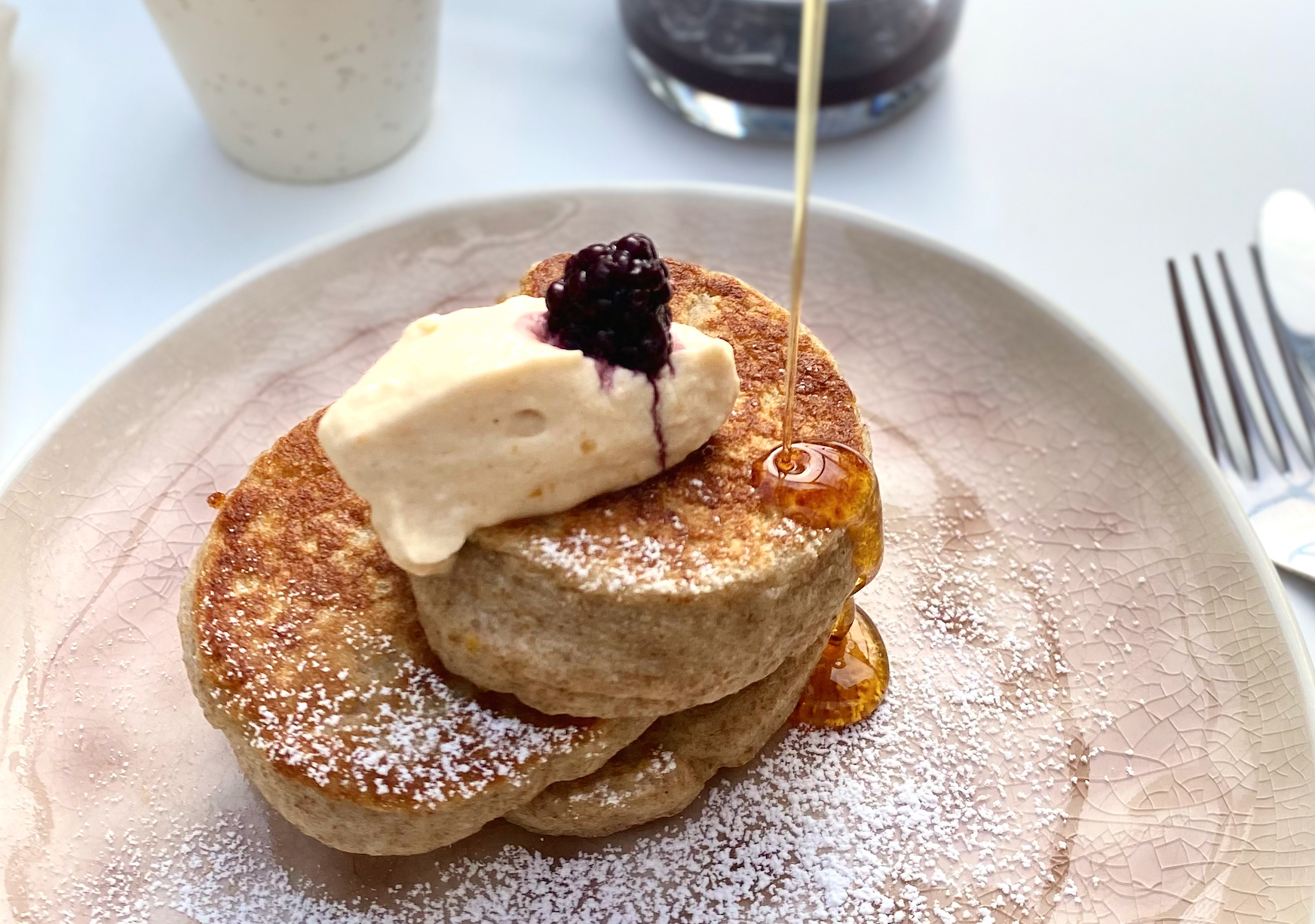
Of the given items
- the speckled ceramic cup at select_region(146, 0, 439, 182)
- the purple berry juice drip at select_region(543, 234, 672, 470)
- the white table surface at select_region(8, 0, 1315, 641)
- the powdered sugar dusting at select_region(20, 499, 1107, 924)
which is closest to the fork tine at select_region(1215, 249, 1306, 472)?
the white table surface at select_region(8, 0, 1315, 641)

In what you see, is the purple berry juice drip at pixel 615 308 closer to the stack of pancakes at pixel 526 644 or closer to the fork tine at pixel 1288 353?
the stack of pancakes at pixel 526 644

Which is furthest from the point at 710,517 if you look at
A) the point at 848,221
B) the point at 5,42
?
the point at 5,42

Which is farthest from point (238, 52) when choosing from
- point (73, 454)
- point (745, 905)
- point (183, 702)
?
point (745, 905)

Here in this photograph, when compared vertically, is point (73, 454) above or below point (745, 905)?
above

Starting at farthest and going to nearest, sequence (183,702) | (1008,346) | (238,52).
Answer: (238,52)
(1008,346)
(183,702)

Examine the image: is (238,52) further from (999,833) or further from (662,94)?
(999,833)

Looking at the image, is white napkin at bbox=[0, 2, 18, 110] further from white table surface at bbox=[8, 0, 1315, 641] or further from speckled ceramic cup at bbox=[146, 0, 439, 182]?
speckled ceramic cup at bbox=[146, 0, 439, 182]

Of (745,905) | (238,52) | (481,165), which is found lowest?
(745,905)

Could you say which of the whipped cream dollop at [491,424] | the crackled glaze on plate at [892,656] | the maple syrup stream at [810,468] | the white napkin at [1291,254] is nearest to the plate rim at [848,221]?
the crackled glaze on plate at [892,656]
